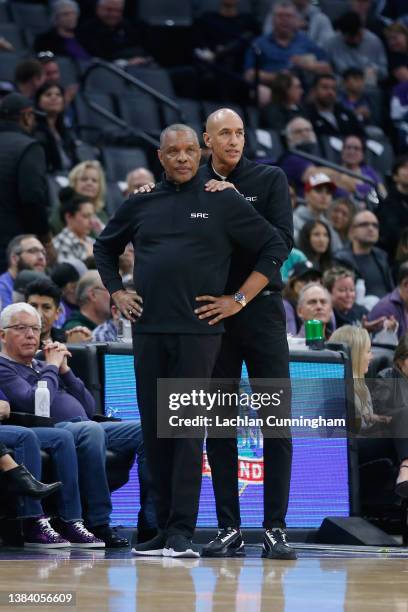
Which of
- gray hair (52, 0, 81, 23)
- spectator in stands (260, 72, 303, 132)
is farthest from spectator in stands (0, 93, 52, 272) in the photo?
spectator in stands (260, 72, 303, 132)

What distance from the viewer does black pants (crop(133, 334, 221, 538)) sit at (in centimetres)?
694

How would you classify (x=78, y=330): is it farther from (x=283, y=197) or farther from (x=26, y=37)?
(x=26, y=37)

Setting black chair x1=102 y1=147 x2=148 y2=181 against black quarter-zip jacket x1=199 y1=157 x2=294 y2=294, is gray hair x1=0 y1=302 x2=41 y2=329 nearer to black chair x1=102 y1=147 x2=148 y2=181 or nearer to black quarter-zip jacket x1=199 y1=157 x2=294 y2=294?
black quarter-zip jacket x1=199 y1=157 x2=294 y2=294

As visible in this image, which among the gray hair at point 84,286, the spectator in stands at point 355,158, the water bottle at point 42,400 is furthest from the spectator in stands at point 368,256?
the water bottle at point 42,400

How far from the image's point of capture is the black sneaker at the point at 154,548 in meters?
7.07

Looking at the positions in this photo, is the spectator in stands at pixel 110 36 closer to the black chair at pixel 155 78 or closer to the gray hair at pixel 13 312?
the black chair at pixel 155 78

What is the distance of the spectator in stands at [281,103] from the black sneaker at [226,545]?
9.73 metres

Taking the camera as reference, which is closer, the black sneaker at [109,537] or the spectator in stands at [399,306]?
the black sneaker at [109,537]

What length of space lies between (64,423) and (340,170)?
794cm

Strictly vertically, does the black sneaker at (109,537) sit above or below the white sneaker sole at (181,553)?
below

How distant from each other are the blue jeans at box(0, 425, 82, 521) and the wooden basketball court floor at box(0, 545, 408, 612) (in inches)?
12.2

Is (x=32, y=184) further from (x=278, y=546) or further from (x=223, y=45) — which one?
(x=223, y=45)

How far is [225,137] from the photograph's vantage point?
7.12m

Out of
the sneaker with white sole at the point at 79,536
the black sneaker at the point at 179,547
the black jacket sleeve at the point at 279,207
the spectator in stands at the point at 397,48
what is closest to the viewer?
the black sneaker at the point at 179,547
